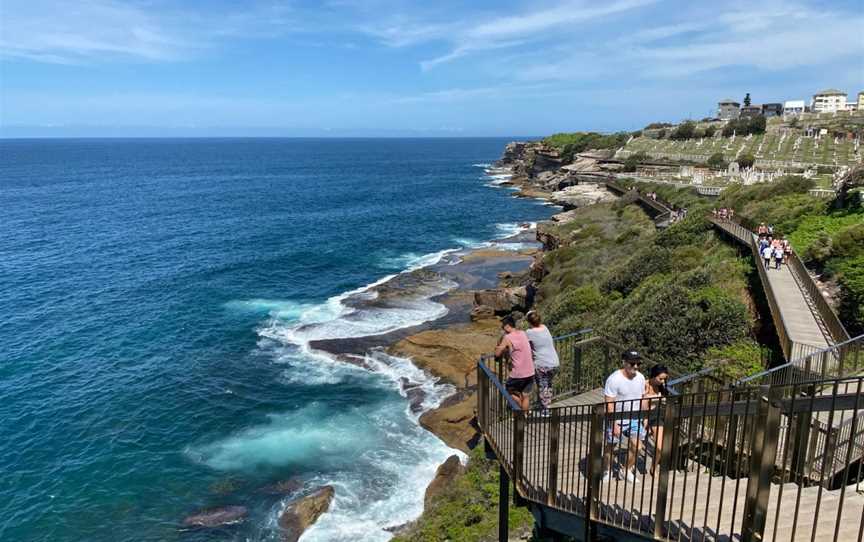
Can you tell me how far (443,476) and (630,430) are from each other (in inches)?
503

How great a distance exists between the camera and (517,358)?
328 inches

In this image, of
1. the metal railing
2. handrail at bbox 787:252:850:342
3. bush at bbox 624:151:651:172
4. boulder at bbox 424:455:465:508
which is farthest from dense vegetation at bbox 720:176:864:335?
bush at bbox 624:151:651:172

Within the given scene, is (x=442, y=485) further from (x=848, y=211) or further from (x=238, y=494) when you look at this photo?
(x=848, y=211)

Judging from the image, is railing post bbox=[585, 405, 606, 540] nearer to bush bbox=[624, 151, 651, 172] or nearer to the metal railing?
the metal railing

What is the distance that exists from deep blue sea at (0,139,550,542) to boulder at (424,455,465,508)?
1.79 feet

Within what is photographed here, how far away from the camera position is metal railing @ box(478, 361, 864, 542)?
475 cm

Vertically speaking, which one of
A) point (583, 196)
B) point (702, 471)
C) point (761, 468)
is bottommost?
point (583, 196)

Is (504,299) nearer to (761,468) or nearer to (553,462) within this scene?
(553,462)

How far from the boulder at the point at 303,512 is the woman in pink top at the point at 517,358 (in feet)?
36.9

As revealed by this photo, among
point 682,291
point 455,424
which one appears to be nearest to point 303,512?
point 455,424

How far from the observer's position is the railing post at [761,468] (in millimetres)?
4570

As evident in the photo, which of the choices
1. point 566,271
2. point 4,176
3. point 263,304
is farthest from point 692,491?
point 4,176

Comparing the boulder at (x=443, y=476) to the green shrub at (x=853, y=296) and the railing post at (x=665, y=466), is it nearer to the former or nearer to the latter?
the green shrub at (x=853, y=296)

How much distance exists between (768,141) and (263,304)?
74.4 metres
